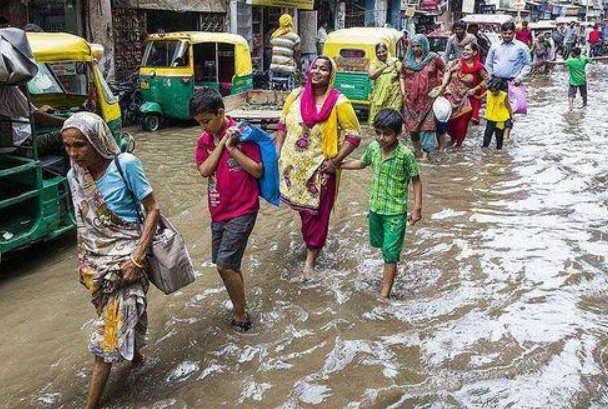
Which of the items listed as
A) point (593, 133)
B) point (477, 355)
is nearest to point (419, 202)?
point (477, 355)

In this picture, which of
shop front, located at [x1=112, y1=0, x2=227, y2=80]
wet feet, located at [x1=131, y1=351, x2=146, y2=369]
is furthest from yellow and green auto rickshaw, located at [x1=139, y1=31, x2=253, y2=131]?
wet feet, located at [x1=131, y1=351, x2=146, y2=369]

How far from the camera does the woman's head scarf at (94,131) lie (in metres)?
2.96

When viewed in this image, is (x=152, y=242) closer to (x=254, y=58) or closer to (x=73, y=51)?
(x=73, y=51)

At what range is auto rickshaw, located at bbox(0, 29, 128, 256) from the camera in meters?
4.99

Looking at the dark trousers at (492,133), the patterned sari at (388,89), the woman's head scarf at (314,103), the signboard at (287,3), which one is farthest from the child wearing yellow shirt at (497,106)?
the signboard at (287,3)

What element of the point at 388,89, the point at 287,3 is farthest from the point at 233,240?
the point at 287,3

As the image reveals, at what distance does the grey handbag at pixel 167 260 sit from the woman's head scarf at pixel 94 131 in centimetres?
47

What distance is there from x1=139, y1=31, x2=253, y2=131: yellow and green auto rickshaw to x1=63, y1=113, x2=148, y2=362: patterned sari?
8721mm

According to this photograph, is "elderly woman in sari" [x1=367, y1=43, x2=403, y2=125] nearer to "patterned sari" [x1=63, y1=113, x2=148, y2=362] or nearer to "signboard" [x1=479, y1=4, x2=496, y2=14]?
"patterned sari" [x1=63, y1=113, x2=148, y2=362]

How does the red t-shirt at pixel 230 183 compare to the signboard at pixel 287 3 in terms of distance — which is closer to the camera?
the red t-shirt at pixel 230 183

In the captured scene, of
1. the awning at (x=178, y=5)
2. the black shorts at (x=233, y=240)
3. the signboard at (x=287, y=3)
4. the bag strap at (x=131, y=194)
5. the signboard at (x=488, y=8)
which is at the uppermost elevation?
the signboard at (x=488, y=8)

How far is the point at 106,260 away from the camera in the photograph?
10.3ft

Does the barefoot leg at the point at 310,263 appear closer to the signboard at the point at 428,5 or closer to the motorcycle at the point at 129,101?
the motorcycle at the point at 129,101

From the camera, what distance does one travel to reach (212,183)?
3.96m
